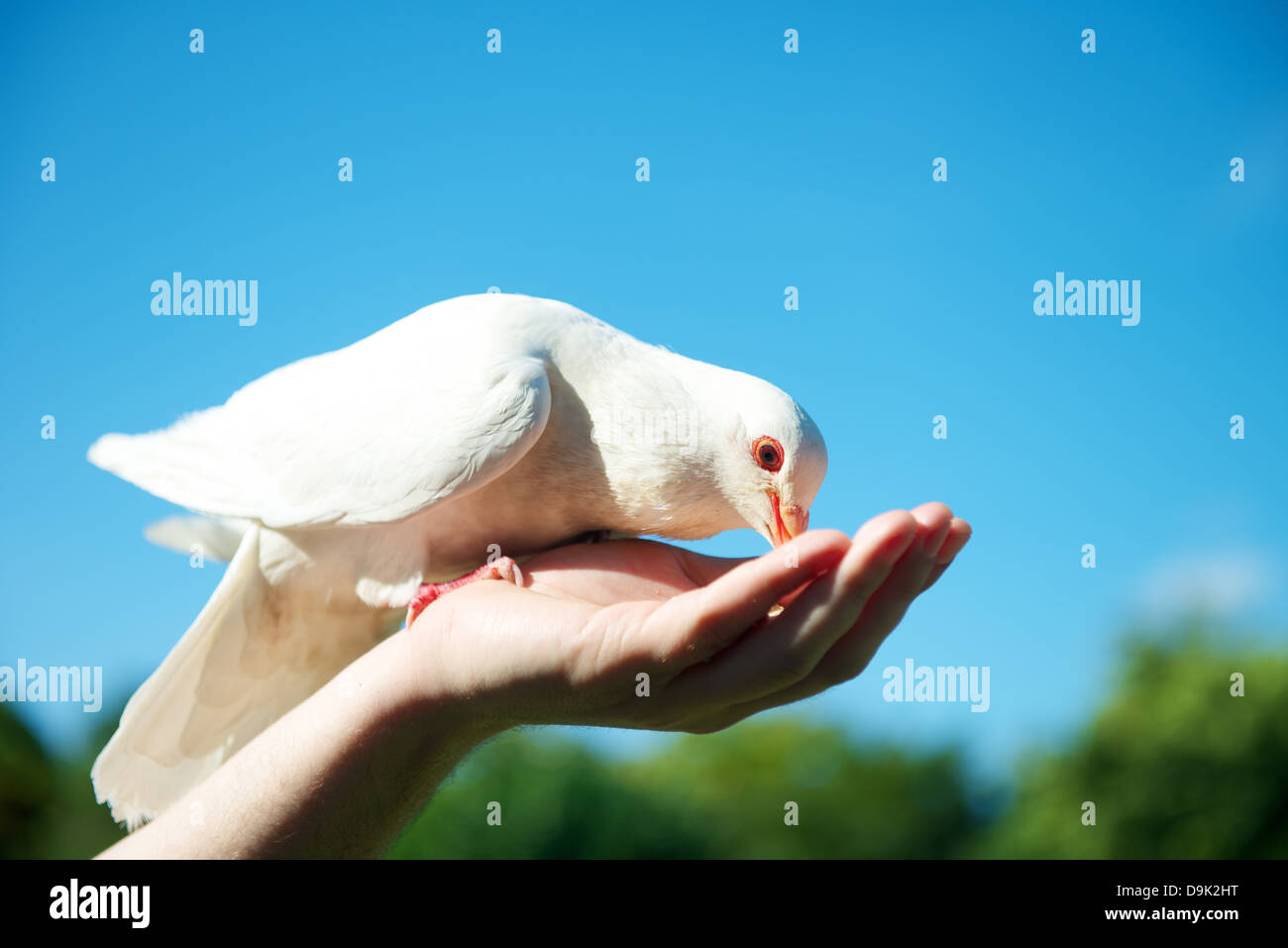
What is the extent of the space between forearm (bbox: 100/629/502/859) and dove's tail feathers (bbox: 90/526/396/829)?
0.77 m

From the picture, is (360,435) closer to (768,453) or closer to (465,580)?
(465,580)

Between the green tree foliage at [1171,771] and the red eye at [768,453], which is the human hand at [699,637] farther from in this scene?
the green tree foliage at [1171,771]

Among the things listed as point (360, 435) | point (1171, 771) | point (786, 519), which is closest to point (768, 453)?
point (786, 519)

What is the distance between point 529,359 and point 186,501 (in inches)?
59.8

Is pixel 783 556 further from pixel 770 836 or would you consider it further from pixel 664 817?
pixel 770 836

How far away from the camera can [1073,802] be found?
36750 mm

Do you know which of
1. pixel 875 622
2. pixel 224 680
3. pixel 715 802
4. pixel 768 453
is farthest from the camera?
pixel 715 802

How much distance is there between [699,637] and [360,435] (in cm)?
171

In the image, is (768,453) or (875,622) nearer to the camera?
(875,622)

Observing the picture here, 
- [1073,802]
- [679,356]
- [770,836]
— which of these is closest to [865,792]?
[770,836]

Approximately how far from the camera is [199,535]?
13.8ft

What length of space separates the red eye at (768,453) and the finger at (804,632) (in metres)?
1.12

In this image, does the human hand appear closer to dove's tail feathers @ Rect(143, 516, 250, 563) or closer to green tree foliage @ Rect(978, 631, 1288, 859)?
dove's tail feathers @ Rect(143, 516, 250, 563)
